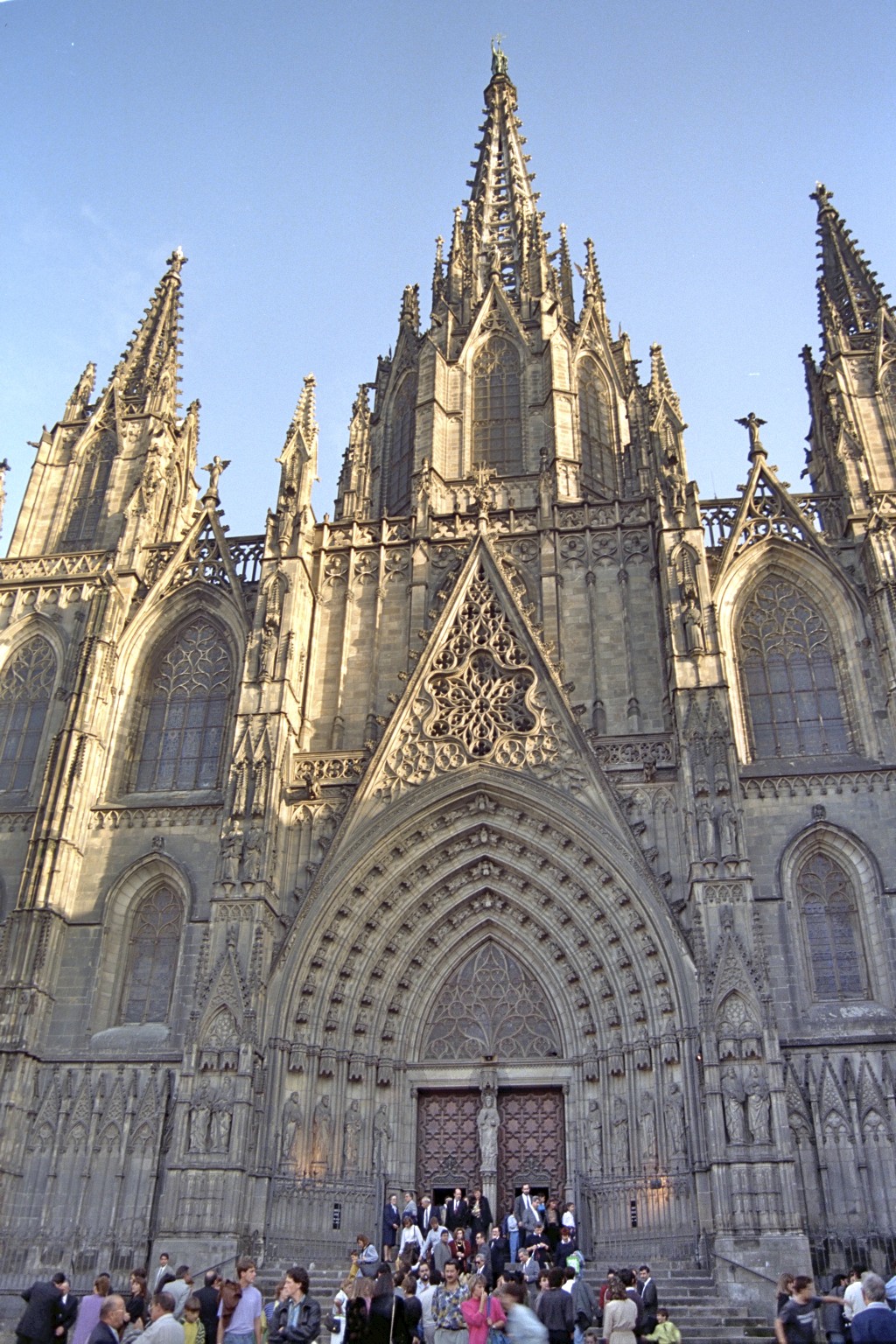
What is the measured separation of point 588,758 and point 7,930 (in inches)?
454

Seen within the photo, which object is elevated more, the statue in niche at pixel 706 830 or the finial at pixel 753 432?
the finial at pixel 753 432

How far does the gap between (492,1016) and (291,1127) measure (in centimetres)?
433

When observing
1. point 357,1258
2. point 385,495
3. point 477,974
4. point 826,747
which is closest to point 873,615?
point 826,747

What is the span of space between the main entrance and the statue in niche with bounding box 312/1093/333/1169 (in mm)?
1909

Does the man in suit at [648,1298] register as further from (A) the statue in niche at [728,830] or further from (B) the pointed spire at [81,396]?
(B) the pointed spire at [81,396]

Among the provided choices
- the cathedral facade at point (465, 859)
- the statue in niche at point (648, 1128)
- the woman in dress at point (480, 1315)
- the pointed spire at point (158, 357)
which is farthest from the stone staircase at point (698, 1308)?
the pointed spire at point (158, 357)

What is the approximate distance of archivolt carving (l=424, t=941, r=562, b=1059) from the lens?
2134cm

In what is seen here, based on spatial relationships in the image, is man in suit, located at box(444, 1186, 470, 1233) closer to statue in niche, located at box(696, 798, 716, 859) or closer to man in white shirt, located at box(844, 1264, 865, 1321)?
statue in niche, located at box(696, 798, 716, 859)

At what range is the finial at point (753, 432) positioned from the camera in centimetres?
2639

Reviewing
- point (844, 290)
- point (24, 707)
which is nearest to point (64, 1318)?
point (24, 707)

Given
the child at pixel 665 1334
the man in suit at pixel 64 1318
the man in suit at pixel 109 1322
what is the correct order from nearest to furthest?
1. the man in suit at pixel 109 1322
2. the man in suit at pixel 64 1318
3. the child at pixel 665 1334

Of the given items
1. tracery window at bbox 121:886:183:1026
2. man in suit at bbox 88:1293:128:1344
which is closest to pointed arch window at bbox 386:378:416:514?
tracery window at bbox 121:886:183:1026

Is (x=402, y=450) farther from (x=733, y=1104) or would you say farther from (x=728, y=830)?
(x=733, y=1104)

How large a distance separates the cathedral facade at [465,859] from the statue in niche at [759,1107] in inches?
1.7
